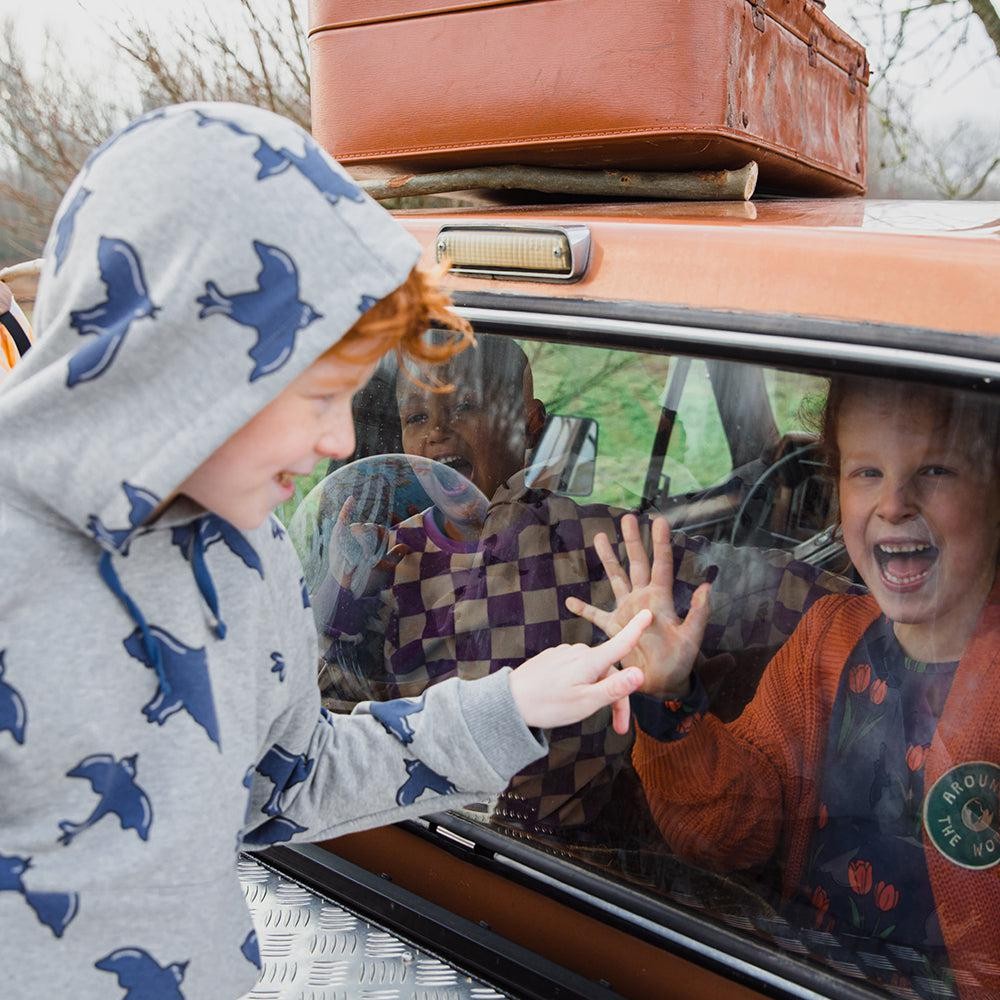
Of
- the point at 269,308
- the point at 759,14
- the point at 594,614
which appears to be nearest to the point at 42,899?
the point at 269,308

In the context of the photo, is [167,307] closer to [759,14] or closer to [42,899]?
[42,899]

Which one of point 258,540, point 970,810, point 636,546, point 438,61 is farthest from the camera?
point 438,61

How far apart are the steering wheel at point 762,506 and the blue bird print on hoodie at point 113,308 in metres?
0.87

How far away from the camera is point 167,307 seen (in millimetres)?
846

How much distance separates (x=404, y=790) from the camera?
1212 mm

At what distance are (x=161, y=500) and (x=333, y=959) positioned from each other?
93 cm

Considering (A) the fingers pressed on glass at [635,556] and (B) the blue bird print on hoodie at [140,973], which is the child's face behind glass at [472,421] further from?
(B) the blue bird print on hoodie at [140,973]

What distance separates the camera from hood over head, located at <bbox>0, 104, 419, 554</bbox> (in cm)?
85

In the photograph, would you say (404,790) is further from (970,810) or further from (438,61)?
(438,61)

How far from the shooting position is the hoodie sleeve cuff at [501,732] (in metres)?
1.18

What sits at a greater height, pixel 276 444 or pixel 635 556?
pixel 276 444

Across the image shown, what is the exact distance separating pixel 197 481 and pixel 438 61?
100cm

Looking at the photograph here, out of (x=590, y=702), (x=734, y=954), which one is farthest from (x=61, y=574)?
(x=734, y=954)

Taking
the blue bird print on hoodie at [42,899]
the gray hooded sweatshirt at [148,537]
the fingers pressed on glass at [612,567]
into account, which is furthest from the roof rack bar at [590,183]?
the blue bird print on hoodie at [42,899]
